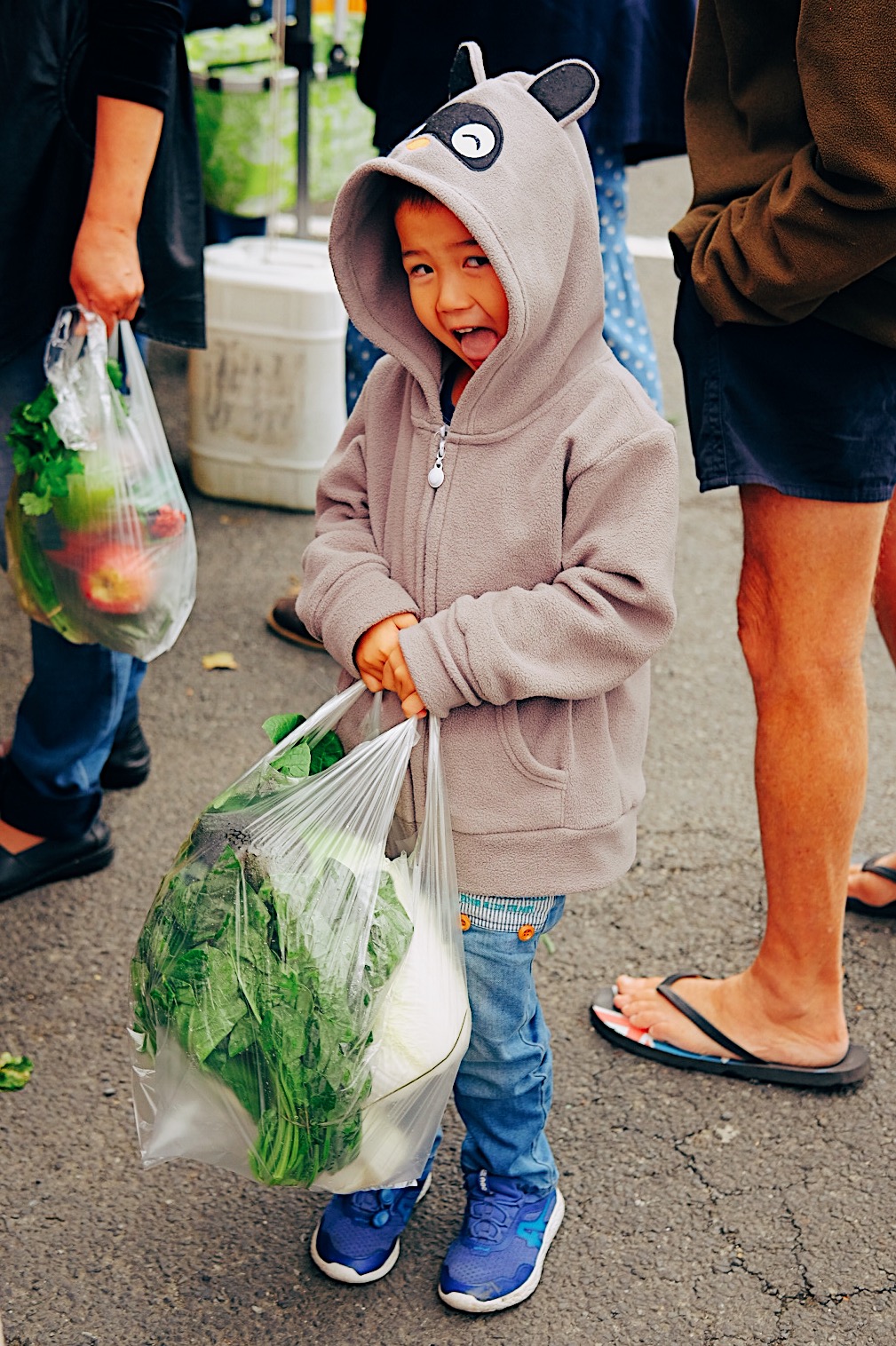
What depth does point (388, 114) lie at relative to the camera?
9.41 ft

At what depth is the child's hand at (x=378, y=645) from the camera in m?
1.69

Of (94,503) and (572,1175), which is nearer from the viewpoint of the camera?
(572,1175)

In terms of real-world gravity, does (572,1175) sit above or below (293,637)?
above

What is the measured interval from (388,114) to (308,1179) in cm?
211

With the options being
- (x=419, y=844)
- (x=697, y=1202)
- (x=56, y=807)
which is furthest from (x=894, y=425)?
(x=56, y=807)

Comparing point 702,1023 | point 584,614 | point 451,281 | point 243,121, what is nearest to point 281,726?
point 584,614

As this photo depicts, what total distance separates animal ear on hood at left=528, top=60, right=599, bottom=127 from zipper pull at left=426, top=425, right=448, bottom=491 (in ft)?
1.25

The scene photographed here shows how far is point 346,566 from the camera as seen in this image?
5.78 ft

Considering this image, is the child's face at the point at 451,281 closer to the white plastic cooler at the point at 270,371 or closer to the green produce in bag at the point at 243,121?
the white plastic cooler at the point at 270,371

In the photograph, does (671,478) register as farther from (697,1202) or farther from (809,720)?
(697,1202)

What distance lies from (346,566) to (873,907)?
148 cm

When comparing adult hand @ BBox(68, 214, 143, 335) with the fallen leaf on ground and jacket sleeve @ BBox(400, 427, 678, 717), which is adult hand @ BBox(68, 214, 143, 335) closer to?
jacket sleeve @ BBox(400, 427, 678, 717)

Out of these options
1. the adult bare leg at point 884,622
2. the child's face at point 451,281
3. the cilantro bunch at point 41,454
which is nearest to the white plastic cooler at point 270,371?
the cilantro bunch at point 41,454

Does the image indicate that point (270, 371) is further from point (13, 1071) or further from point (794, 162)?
point (794, 162)
